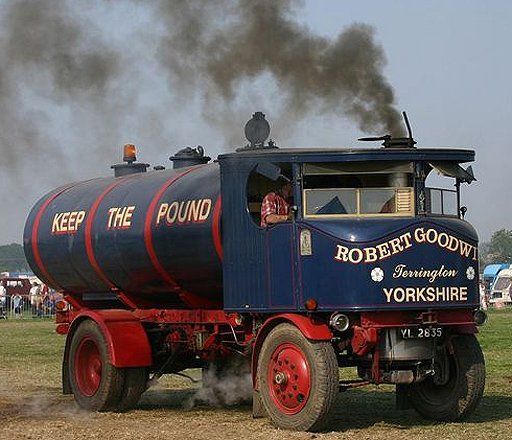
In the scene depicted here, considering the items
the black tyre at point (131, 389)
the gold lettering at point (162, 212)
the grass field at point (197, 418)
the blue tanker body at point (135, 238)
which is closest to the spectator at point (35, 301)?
the grass field at point (197, 418)

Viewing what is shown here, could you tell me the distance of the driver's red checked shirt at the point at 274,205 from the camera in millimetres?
12727

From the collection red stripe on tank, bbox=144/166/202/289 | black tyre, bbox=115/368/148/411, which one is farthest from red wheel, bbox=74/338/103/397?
red stripe on tank, bbox=144/166/202/289

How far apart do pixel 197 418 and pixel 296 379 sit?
5.85 ft

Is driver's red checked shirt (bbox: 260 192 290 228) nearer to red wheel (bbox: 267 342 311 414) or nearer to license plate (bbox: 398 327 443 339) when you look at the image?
red wheel (bbox: 267 342 311 414)

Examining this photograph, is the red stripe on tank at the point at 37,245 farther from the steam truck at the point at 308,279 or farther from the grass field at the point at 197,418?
the steam truck at the point at 308,279

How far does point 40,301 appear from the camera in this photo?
164 feet

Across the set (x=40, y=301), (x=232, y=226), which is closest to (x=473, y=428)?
(x=232, y=226)

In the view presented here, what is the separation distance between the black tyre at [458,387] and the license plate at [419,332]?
2.31 feet

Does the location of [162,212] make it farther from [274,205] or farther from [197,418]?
[197,418]

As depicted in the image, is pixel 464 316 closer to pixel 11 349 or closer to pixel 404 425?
pixel 404 425

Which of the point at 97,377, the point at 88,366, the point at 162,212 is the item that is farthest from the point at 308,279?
the point at 88,366

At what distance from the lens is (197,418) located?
13.7 metres

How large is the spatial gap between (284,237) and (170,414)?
2.93 m

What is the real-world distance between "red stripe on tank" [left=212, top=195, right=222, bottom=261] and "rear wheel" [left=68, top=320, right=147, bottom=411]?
2.26 metres
